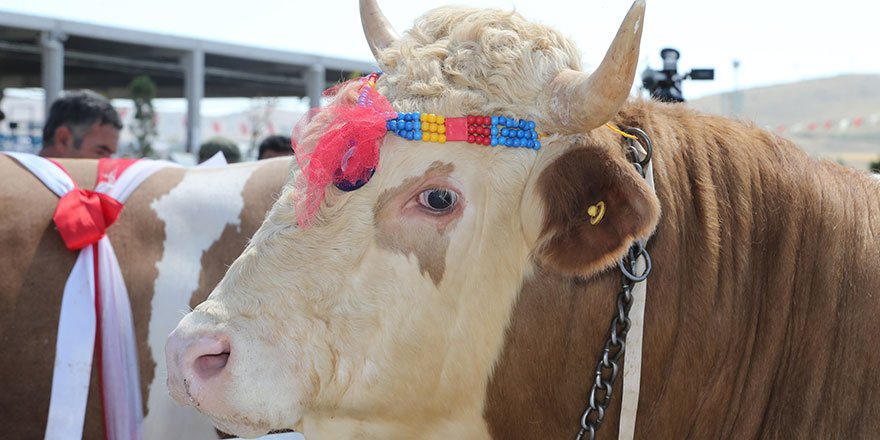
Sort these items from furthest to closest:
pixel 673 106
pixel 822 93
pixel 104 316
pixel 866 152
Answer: pixel 822 93, pixel 866 152, pixel 104 316, pixel 673 106

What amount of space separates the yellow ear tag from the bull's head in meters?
0.02

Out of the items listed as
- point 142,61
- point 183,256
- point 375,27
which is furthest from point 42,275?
point 142,61

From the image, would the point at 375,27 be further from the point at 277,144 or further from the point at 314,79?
the point at 314,79

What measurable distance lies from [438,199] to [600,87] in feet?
1.77

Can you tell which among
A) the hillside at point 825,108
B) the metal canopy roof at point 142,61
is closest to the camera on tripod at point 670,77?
the metal canopy roof at point 142,61

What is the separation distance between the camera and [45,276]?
3.03 m

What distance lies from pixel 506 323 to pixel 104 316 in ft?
5.97

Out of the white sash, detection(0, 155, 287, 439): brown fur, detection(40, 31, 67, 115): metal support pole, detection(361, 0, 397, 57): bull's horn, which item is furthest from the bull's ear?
detection(40, 31, 67, 115): metal support pole

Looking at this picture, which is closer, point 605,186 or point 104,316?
point 605,186

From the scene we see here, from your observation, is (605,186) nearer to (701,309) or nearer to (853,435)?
(701,309)

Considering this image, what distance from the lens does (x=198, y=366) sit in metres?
1.92

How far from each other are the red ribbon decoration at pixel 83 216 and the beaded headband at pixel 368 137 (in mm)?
1389

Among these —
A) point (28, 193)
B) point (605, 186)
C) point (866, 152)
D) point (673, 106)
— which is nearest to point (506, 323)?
point (605, 186)

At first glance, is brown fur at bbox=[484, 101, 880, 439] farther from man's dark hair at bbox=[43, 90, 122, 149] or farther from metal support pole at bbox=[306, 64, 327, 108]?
→ metal support pole at bbox=[306, 64, 327, 108]
